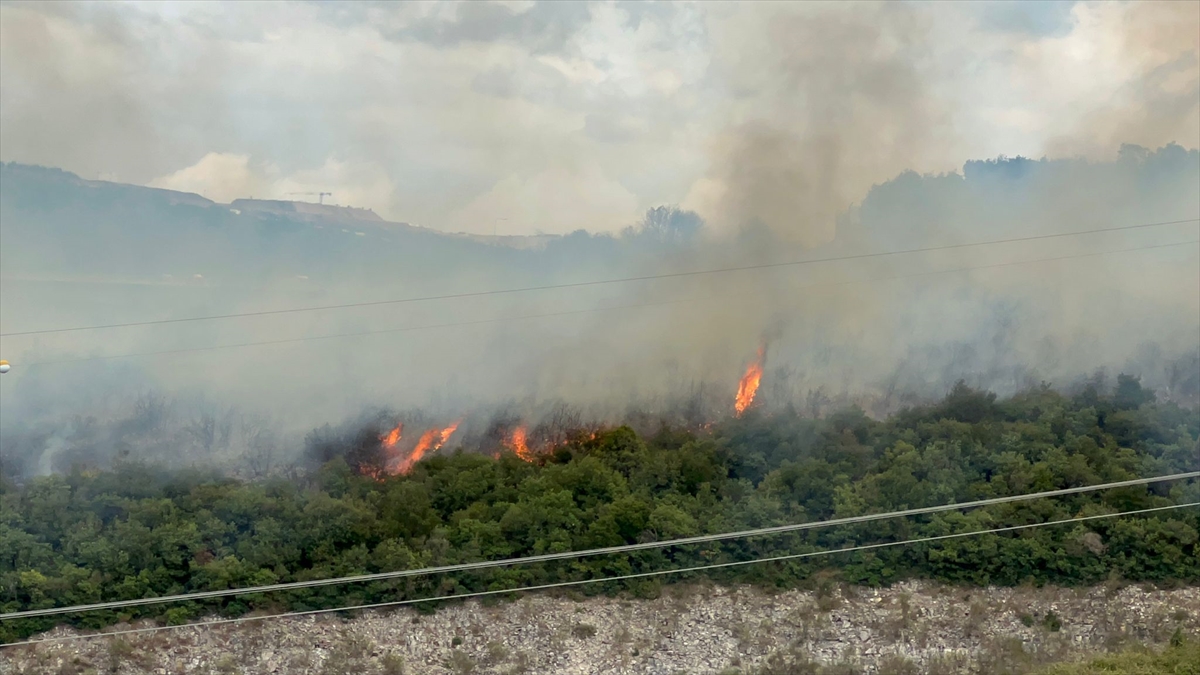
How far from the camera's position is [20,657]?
19531 millimetres

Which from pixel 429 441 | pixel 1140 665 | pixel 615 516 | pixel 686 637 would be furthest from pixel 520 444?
pixel 1140 665

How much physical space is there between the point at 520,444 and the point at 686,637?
10.4 metres

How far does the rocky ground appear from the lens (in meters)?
19.5

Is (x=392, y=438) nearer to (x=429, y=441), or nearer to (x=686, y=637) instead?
(x=429, y=441)

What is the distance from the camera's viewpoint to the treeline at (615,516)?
21922mm

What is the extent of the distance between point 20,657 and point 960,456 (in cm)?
2176

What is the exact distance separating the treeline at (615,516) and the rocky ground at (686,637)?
2.16ft

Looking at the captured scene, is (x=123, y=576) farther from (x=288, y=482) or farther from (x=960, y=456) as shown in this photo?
Result: (x=960, y=456)

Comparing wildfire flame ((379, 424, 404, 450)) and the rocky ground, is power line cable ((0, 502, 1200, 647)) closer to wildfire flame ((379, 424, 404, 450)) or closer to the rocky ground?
the rocky ground

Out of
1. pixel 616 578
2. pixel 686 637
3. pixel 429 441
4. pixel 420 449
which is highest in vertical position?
pixel 429 441

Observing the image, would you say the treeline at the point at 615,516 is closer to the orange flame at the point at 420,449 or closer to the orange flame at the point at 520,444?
the orange flame at the point at 520,444

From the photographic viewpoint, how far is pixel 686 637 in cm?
2028

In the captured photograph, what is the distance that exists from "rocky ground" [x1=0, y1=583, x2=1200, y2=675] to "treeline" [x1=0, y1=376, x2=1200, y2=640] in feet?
2.16

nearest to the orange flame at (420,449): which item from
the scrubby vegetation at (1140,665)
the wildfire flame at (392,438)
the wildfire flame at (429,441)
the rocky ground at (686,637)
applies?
the wildfire flame at (429,441)
